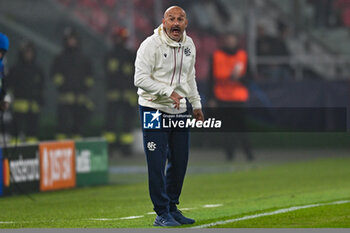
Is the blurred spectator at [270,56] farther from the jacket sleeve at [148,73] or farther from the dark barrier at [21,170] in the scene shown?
the jacket sleeve at [148,73]

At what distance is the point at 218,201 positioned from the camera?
1191 centimetres

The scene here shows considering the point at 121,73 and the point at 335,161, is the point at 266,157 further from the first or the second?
the point at 121,73

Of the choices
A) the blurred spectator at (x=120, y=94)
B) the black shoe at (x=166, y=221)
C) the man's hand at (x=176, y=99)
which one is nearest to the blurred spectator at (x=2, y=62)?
the man's hand at (x=176, y=99)

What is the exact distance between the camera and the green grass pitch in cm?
936

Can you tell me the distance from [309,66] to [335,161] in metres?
3.78

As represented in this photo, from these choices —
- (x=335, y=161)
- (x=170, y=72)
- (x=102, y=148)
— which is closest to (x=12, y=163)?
(x=102, y=148)

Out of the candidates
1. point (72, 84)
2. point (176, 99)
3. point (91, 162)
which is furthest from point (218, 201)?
point (72, 84)

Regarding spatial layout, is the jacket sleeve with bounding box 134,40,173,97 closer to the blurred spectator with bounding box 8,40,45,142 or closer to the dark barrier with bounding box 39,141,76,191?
the dark barrier with bounding box 39,141,76,191

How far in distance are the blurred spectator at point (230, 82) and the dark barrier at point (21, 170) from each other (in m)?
5.84

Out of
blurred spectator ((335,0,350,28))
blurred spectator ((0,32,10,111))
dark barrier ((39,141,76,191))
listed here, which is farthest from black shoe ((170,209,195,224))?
blurred spectator ((335,0,350,28))

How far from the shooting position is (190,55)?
873cm

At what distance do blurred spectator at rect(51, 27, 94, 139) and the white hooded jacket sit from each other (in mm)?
11212

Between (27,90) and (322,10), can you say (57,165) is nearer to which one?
(27,90)

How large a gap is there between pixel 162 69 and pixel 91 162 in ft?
20.9
